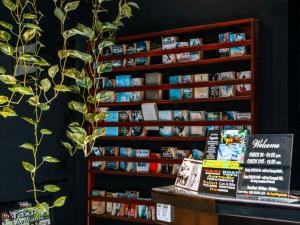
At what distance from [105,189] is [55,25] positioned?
1.86 meters

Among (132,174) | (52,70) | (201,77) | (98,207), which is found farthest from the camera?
(98,207)

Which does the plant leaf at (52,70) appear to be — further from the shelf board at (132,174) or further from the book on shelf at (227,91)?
the book on shelf at (227,91)

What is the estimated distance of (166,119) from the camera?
4441 millimetres

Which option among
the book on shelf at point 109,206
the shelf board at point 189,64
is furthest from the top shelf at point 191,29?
the book on shelf at point 109,206

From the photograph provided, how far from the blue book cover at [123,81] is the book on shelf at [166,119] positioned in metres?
0.50

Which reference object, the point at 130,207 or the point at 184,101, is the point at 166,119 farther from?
the point at 130,207

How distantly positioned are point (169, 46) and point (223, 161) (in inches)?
76.6

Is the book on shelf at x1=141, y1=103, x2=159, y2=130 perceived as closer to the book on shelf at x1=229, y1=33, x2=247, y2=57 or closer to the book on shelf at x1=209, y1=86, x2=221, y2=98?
the book on shelf at x1=209, y1=86, x2=221, y2=98

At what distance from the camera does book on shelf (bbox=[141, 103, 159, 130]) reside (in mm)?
4504

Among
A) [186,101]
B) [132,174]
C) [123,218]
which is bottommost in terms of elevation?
[123,218]

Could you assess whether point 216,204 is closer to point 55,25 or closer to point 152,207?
point 152,207

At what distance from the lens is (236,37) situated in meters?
4.07

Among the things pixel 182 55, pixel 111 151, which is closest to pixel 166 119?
pixel 182 55

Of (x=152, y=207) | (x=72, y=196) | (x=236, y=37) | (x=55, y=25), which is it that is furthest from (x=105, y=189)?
(x=236, y=37)
